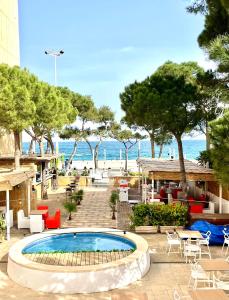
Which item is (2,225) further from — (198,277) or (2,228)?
(198,277)

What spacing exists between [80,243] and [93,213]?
511 centimetres

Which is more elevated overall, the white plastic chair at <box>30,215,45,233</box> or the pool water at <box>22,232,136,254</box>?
the white plastic chair at <box>30,215,45,233</box>

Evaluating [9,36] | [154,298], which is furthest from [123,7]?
[154,298]

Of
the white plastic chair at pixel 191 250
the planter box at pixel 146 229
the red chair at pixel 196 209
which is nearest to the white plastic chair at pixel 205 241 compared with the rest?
the white plastic chair at pixel 191 250

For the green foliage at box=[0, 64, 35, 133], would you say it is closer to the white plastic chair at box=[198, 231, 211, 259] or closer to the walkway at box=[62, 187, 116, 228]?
the walkway at box=[62, 187, 116, 228]

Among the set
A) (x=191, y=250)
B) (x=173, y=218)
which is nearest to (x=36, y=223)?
(x=173, y=218)

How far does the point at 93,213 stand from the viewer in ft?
61.8

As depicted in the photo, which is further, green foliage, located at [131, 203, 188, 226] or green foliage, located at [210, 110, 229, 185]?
green foliage, located at [131, 203, 188, 226]

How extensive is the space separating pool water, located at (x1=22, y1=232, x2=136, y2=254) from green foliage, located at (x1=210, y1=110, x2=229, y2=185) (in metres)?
4.47

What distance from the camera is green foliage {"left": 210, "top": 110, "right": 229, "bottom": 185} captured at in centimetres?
1386

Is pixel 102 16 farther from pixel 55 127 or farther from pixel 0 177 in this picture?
pixel 0 177

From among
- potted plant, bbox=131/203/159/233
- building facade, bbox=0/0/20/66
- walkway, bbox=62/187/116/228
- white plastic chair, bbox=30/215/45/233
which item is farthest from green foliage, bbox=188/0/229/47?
building facade, bbox=0/0/20/66

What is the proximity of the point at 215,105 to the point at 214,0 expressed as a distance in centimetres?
868

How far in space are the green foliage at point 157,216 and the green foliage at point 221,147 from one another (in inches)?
103
